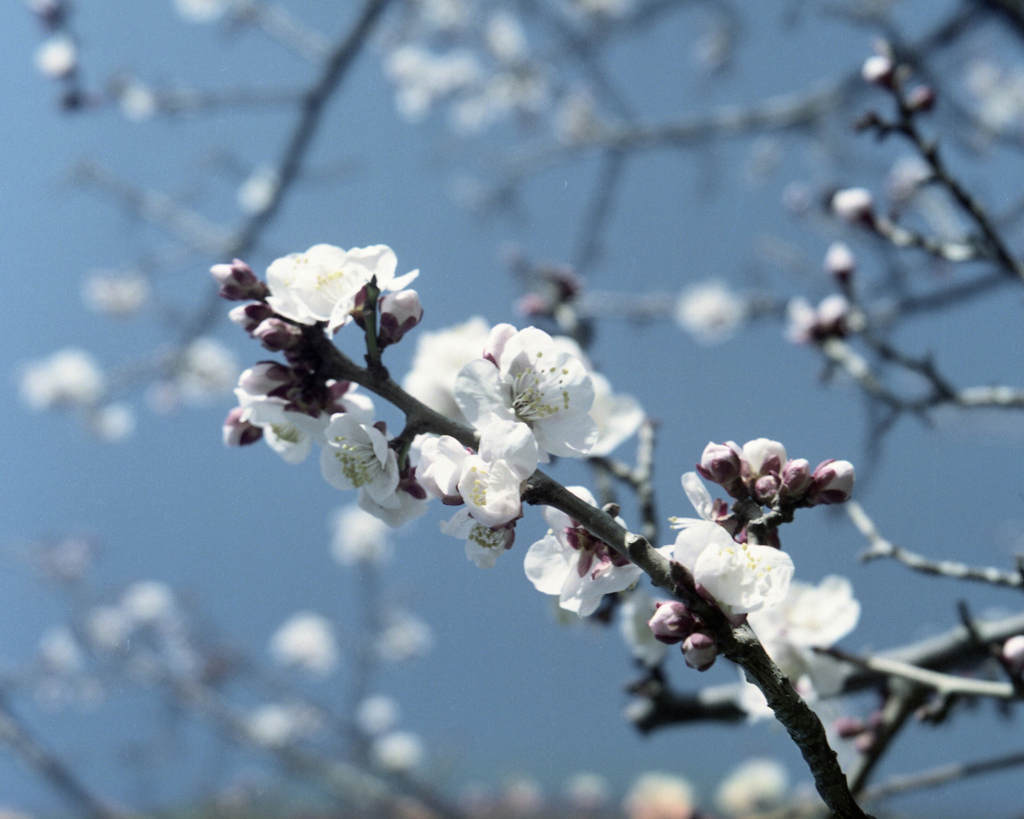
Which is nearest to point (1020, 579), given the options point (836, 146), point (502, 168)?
point (502, 168)

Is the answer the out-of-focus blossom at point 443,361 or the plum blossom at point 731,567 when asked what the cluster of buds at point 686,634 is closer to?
the plum blossom at point 731,567

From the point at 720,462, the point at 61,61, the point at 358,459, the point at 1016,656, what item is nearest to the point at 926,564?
the point at 1016,656

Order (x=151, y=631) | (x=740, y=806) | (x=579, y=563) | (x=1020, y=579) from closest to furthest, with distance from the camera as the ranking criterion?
1. (x=579, y=563)
2. (x=1020, y=579)
3. (x=740, y=806)
4. (x=151, y=631)

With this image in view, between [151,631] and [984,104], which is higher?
[984,104]

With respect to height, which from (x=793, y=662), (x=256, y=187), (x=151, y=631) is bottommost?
(x=151, y=631)

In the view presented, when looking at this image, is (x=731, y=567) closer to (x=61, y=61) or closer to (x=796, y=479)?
(x=796, y=479)

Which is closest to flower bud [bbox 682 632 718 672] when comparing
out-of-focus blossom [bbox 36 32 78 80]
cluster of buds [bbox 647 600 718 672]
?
cluster of buds [bbox 647 600 718 672]

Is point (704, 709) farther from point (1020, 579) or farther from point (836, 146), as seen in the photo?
point (836, 146)

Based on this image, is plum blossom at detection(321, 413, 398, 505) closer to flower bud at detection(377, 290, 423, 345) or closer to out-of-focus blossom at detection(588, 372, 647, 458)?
flower bud at detection(377, 290, 423, 345)
